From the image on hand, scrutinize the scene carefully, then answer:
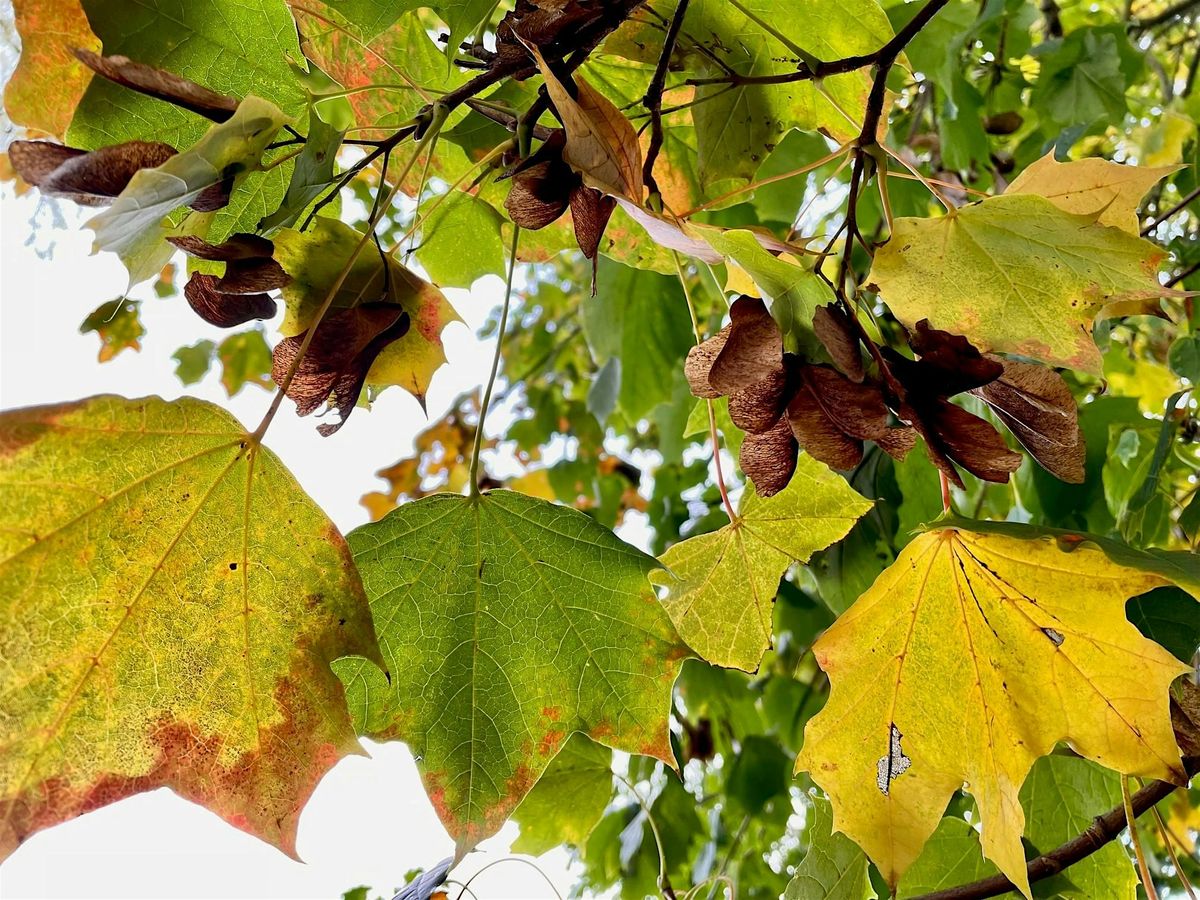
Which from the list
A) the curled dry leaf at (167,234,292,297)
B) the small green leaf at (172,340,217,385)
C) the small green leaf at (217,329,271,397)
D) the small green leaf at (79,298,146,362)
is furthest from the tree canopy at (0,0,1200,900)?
the small green leaf at (172,340,217,385)

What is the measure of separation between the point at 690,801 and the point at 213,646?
1.05 m

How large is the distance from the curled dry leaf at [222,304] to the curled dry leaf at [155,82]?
8 centimetres

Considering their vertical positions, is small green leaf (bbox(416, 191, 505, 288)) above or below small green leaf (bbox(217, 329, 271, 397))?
above

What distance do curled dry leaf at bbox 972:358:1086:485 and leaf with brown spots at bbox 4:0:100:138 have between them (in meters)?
0.51

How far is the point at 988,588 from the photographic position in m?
0.55

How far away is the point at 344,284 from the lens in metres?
0.53

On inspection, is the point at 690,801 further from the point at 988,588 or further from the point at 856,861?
the point at 988,588

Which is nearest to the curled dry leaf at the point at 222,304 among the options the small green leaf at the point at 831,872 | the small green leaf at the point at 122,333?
the small green leaf at the point at 831,872

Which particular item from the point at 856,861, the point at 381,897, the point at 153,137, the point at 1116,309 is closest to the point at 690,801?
the point at 381,897

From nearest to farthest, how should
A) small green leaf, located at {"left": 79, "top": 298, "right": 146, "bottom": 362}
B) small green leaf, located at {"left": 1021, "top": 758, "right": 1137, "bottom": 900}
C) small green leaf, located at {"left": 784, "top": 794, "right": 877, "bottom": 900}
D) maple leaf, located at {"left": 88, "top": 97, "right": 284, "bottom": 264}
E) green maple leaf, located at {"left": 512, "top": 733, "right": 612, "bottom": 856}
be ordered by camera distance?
1. maple leaf, located at {"left": 88, "top": 97, "right": 284, "bottom": 264}
2. small green leaf, located at {"left": 784, "top": 794, "right": 877, "bottom": 900}
3. small green leaf, located at {"left": 1021, "top": 758, "right": 1137, "bottom": 900}
4. green maple leaf, located at {"left": 512, "top": 733, "right": 612, "bottom": 856}
5. small green leaf, located at {"left": 79, "top": 298, "right": 146, "bottom": 362}

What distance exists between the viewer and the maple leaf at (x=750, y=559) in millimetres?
648

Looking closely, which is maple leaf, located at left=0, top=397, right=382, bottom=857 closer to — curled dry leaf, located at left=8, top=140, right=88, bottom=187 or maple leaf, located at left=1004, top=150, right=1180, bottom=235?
curled dry leaf, located at left=8, top=140, right=88, bottom=187

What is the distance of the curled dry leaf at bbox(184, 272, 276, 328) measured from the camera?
1.50ft

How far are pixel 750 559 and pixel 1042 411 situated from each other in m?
0.26
